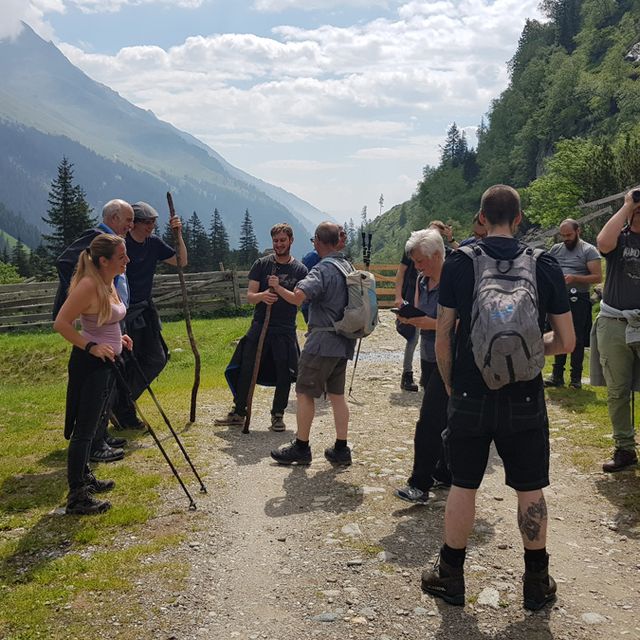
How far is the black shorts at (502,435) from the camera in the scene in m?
3.87

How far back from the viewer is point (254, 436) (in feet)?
27.7

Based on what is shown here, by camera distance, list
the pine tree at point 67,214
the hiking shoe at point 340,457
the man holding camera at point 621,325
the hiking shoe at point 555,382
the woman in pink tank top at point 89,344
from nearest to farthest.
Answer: the woman in pink tank top at point 89,344 → the man holding camera at point 621,325 → the hiking shoe at point 340,457 → the hiking shoe at point 555,382 → the pine tree at point 67,214

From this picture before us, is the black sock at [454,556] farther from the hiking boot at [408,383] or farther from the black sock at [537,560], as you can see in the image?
the hiking boot at [408,383]

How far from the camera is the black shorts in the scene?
3.87 m

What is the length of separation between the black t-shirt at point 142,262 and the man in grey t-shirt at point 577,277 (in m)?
6.05

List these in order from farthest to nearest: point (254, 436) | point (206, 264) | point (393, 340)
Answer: point (206, 264)
point (393, 340)
point (254, 436)

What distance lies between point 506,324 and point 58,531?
4.23 m

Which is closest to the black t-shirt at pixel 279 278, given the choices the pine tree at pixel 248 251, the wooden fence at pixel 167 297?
the wooden fence at pixel 167 297

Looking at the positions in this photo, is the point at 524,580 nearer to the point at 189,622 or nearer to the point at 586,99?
the point at 189,622

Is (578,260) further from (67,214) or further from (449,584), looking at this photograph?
(67,214)

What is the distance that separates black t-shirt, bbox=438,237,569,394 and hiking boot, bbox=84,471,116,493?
4011 millimetres

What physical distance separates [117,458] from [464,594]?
4587 mm

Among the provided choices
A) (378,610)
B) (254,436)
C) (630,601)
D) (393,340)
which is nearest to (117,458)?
(254,436)

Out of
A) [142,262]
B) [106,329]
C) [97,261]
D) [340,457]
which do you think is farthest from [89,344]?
[340,457]
